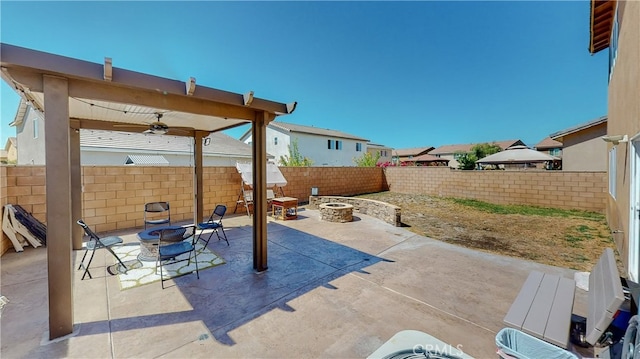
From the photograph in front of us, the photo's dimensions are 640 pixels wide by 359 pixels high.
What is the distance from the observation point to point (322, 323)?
2.76m

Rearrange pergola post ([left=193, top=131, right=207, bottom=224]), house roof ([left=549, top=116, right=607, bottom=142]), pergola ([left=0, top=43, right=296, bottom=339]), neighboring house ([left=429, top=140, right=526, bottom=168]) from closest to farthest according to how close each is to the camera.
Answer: pergola ([left=0, top=43, right=296, bottom=339]), pergola post ([left=193, top=131, right=207, bottom=224]), house roof ([left=549, top=116, right=607, bottom=142]), neighboring house ([left=429, top=140, right=526, bottom=168])

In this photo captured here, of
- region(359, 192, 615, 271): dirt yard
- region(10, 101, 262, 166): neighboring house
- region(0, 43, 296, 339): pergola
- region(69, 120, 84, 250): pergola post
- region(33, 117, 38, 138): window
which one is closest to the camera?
region(0, 43, 296, 339): pergola

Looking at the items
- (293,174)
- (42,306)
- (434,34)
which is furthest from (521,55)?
(42,306)

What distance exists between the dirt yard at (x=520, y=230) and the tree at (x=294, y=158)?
1015 cm

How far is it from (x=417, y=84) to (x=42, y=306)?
21512mm

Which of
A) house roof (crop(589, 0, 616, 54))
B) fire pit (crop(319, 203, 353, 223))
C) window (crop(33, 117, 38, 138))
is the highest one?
house roof (crop(589, 0, 616, 54))

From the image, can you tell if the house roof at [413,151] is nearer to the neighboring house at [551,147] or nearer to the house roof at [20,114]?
the neighboring house at [551,147]

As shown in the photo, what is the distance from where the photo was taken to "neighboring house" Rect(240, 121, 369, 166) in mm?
21188

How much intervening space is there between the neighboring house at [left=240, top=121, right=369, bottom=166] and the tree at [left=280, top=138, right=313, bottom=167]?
0.31 meters

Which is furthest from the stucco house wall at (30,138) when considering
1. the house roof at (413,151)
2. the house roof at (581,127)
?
the house roof at (413,151)

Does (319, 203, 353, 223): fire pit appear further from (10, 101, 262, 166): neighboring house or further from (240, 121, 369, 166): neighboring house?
(240, 121, 369, 166): neighboring house

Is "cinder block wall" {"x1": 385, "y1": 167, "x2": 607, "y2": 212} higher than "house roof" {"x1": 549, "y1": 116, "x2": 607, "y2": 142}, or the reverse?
"house roof" {"x1": 549, "y1": 116, "x2": 607, "y2": 142}

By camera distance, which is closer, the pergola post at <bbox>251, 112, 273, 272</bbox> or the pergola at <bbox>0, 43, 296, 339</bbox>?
the pergola at <bbox>0, 43, 296, 339</bbox>

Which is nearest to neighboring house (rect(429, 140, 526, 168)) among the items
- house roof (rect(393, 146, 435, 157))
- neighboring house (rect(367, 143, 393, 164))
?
house roof (rect(393, 146, 435, 157))
